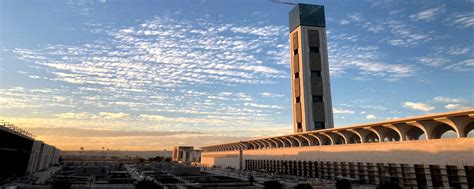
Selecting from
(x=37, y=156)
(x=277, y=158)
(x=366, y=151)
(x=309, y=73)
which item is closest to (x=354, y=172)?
(x=366, y=151)

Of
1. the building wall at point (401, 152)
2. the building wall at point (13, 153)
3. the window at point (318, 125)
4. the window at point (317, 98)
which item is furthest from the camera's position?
the window at point (317, 98)

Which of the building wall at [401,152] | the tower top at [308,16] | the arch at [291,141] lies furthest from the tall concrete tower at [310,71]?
the building wall at [401,152]

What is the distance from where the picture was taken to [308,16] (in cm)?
9288

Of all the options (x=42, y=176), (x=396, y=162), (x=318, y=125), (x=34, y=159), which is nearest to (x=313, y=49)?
(x=318, y=125)

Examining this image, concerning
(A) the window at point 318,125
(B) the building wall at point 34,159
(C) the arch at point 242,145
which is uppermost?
(A) the window at point 318,125

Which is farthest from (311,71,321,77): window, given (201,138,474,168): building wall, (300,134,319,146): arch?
(201,138,474,168): building wall

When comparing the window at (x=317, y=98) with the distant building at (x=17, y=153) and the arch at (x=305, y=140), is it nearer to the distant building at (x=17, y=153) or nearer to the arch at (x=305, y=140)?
the arch at (x=305, y=140)

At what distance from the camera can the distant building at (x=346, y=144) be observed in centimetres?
3806

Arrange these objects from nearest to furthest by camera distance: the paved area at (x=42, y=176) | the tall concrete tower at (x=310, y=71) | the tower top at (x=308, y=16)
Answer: the paved area at (x=42, y=176)
the tall concrete tower at (x=310, y=71)
the tower top at (x=308, y=16)

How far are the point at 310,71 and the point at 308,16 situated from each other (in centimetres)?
1614

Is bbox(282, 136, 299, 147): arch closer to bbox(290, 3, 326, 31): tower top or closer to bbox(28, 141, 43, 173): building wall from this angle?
bbox(290, 3, 326, 31): tower top

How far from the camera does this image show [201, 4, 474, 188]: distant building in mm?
38062

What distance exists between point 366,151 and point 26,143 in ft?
224

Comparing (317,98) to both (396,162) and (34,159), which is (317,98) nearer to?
(396,162)
